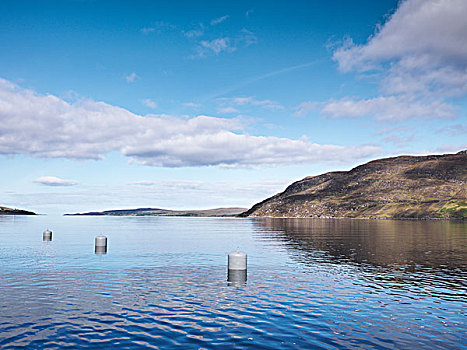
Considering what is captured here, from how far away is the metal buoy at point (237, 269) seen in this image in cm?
3441

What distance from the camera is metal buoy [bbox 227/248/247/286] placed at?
113ft

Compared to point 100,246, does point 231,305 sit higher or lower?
lower

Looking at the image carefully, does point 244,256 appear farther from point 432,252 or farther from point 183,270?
point 432,252

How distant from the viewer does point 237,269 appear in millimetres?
35000

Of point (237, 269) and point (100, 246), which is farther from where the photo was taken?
point (100, 246)

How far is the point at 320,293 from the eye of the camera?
29.4 meters

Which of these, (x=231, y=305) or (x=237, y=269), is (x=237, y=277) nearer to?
(x=237, y=269)

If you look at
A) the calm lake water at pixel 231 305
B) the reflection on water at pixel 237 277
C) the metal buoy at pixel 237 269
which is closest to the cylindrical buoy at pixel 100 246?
the calm lake water at pixel 231 305

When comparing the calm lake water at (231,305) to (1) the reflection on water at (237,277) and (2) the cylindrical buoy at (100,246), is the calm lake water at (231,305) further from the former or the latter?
(2) the cylindrical buoy at (100,246)

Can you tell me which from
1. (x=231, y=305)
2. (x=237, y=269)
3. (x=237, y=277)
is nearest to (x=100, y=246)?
(x=237, y=269)

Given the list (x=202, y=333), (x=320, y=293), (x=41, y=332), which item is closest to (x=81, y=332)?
(x=41, y=332)

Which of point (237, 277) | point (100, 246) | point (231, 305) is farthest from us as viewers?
point (100, 246)

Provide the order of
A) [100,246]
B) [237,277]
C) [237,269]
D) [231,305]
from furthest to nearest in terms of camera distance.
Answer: [100,246]
[237,269]
[237,277]
[231,305]

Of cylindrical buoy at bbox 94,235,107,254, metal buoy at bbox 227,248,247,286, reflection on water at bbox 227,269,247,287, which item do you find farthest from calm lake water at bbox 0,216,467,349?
cylindrical buoy at bbox 94,235,107,254
